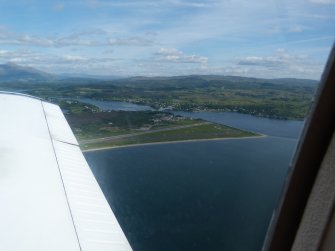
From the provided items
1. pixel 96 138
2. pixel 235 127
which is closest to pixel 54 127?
pixel 96 138

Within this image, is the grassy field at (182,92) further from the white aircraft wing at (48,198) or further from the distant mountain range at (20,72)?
the white aircraft wing at (48,198)

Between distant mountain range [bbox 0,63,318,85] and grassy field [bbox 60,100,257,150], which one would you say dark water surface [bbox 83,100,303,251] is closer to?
grassy field [bbox 60,100,257,150]

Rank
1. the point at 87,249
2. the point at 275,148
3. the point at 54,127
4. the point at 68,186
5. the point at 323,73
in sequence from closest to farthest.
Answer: the point at 323,73 → the point at 87,249 → the point at 68,186 → the point at 54,127 → the point at 275,148

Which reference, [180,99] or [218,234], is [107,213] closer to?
[218,234]

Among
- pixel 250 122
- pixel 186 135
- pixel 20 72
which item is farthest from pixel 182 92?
pixel 20 72

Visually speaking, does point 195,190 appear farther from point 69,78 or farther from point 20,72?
point 20,72

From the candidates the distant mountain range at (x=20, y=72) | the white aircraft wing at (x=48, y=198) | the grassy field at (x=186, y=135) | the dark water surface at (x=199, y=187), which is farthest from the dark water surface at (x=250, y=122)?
the distant mountain range at (x=20, y=72)

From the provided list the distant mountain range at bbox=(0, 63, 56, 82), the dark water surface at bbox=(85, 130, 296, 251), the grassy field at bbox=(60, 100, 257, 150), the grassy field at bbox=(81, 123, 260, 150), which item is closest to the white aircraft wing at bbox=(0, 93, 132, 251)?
the dark water surface at bbox=(85, 130, 296, 251)

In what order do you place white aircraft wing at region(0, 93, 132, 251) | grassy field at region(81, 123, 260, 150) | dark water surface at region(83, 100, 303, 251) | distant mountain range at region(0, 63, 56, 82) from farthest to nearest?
distant mountain range at region(0, 63, 56, 82)
grassy field at region(81, 123, 260, 150)
dark water surface at region(83, 100, 303, 251)
white aircraft wing at region(0, 93, 132, 251)

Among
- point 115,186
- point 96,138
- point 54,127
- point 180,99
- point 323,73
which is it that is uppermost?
point 180,99
